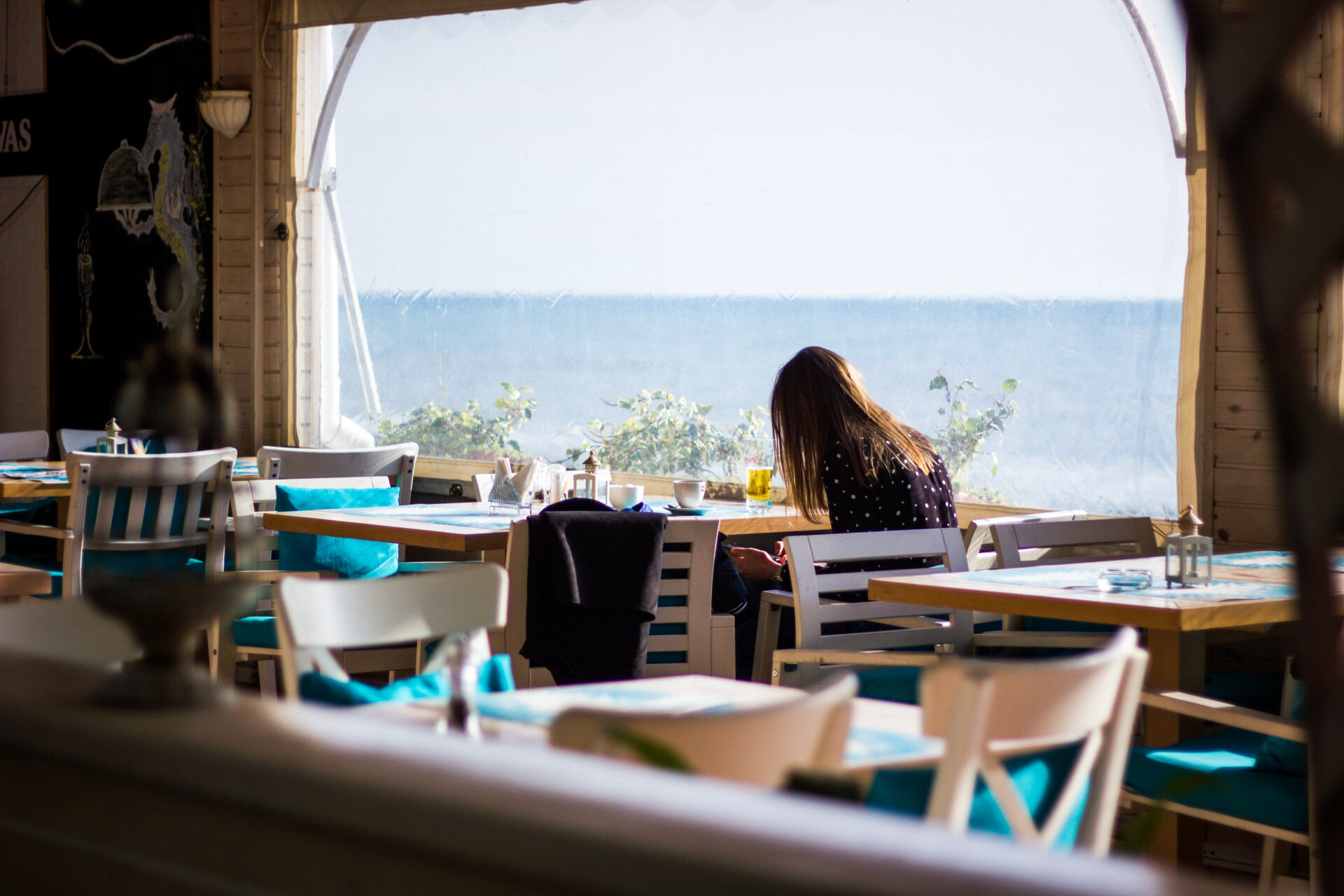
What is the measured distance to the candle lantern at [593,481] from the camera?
466 cm

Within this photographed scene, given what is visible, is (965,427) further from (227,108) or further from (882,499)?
(227,108)

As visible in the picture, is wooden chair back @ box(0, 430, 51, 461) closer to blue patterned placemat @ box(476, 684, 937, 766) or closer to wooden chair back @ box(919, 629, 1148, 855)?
blue patterned placemat @ box(476, 684, 937, 766)

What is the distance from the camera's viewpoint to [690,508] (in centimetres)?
456

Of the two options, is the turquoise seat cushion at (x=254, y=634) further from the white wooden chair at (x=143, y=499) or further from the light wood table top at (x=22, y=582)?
the light wood table top at (x=22, y=582)

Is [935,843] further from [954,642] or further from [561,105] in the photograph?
[561,105]

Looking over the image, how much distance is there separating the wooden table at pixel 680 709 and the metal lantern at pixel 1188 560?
1184 mm

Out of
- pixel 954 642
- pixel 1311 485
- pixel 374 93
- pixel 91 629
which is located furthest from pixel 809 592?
pixel 374 93

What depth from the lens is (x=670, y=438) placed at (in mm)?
5910

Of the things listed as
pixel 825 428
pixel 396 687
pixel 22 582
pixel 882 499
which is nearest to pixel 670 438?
pixel 825 428

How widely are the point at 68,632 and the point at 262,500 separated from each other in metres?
2.67

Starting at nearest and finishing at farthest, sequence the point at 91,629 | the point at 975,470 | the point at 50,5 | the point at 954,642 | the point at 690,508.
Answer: the point at 91,629, the point at 954,642, the point at 690,508, the point at 975,470, the point at 50,5

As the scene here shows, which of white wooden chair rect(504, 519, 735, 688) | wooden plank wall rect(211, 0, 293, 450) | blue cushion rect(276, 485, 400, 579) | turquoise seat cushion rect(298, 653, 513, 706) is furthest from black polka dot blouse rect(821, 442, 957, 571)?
wooden plank wall rect(211, 0, 293, 450)

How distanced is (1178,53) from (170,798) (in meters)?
4.25

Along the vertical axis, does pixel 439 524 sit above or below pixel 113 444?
below
